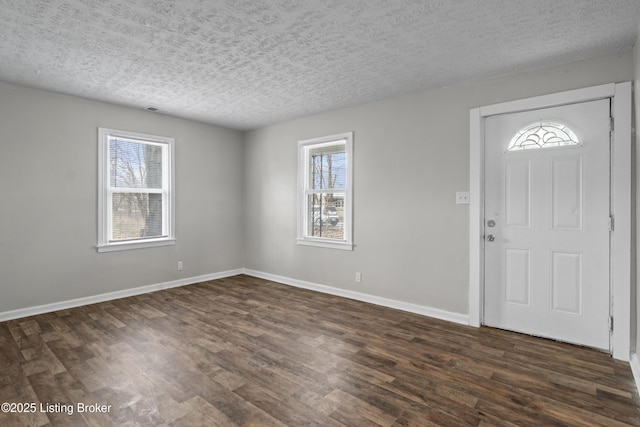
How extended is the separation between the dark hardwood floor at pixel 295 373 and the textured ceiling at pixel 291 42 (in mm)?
2491

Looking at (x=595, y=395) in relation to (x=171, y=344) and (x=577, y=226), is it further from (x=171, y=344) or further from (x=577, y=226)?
(x=171, y=344)

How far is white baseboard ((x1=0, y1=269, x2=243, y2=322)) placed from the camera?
365 cm

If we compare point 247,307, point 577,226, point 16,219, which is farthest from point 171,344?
point 577,226

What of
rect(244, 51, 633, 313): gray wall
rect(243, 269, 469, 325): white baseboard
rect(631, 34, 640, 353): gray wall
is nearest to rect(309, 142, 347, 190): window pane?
rect(244, 51, 633, 313): gray wall

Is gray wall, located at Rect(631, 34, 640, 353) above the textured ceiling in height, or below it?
below

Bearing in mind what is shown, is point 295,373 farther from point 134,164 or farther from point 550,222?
point 134,164

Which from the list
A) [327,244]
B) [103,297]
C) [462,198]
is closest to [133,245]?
[103,297]

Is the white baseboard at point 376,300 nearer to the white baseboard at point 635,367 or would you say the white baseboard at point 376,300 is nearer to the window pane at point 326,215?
the window pane at point 326,215

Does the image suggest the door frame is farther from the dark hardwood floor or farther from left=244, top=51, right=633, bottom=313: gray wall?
the dark hardwood floor

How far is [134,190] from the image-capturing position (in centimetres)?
459

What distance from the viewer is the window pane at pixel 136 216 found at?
14.7 ft

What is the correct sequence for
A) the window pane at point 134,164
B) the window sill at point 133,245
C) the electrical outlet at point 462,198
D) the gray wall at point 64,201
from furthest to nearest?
the window pane at point 134,164
the window sill at point 133,245
the gray wall at point 64,201
the electrical outlet at point 462,198

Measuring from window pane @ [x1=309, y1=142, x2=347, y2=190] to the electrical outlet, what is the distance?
60.9 inches

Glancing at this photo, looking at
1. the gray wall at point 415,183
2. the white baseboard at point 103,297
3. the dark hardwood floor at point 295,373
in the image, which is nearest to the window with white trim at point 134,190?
the white baseboard at point 103,297
